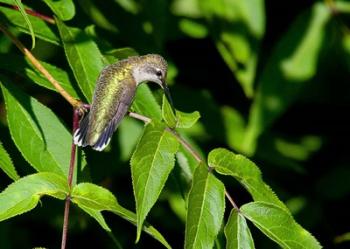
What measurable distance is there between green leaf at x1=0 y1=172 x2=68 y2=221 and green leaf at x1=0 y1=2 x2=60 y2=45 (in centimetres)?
58

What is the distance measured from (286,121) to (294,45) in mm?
743

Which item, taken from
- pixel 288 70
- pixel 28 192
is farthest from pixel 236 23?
pixel 28 192

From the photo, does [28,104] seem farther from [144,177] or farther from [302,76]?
[302,76]

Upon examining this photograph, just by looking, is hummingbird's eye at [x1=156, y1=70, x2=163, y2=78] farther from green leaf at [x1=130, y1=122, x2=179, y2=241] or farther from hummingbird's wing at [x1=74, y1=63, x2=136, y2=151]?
green leaf at [x1=130, y1=122, x2=179, y2=241]

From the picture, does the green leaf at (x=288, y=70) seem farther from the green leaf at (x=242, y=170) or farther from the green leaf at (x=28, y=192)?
the green leaf at (x=28, y=192)

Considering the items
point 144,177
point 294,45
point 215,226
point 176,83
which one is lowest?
point 176,83

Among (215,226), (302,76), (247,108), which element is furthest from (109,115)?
(247,108)

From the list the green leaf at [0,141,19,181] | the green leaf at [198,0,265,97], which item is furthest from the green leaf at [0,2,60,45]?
the green leaf at [198,0,265,97]

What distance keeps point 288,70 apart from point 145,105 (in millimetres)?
1280

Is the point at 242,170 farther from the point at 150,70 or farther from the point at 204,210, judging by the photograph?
the point at 150,70

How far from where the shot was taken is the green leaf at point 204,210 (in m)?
1.80

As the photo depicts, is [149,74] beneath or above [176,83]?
above

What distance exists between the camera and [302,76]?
11.2 ft

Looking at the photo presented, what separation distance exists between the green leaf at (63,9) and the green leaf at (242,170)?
2.09 ft
